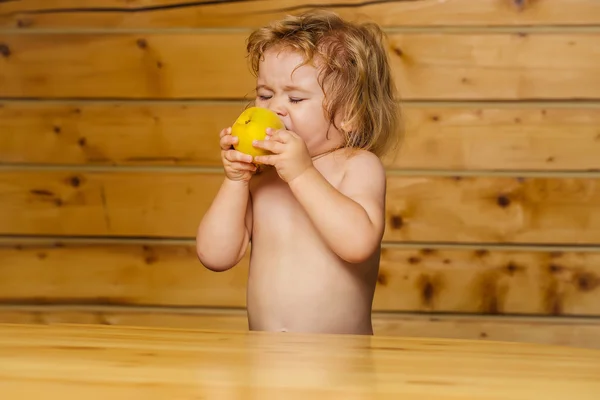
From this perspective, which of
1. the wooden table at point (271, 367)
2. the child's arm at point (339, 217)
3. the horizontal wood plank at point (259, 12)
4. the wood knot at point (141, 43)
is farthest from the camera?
the wood knot at point (141, 43)

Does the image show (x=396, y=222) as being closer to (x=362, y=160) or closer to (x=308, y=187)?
(x=362, y=160)

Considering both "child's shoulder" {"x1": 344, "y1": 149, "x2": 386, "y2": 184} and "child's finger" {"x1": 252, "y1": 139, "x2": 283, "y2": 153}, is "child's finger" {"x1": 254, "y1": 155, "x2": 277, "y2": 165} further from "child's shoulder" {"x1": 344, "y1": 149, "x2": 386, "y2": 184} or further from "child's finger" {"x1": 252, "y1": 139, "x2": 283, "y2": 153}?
"child's shoulder" {"x1": 344, "y1": 149, "x2": 386, "y2": 184}

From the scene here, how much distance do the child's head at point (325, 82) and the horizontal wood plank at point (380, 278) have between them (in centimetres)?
89

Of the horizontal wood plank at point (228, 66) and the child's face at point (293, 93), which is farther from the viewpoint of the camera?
the horizontal wood plank at point (228, 66)

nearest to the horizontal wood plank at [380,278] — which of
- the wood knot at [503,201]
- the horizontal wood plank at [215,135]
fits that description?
the wood knot at [503,201]

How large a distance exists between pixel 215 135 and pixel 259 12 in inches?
14.2

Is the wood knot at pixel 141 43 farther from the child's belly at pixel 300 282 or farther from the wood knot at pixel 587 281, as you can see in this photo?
the wood knot at pixel 587 281

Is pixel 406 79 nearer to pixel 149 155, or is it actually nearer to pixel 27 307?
pixel 149 155

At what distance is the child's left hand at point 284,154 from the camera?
1283 mm

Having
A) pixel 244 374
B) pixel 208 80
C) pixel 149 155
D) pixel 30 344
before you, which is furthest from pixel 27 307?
pixel 244 374

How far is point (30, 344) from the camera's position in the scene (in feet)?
2.65

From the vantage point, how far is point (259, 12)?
2385 millimetres

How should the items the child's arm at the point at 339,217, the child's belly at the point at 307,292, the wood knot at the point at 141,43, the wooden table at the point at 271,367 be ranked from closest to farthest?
the wooden table at the point at 271,367, the child's arm at the point at 339,217, the child's belly at the point at 307,292, the wood knot at the point at 141,43

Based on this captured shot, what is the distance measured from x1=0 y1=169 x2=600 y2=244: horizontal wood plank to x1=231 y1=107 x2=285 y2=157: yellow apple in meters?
1.11
